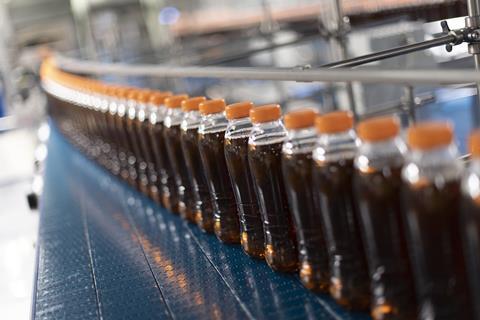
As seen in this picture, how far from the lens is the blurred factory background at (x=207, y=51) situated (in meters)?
3.82

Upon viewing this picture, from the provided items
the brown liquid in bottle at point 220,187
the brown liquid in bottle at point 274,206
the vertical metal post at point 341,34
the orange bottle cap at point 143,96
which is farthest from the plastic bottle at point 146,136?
the vertical metal post at point 341,34

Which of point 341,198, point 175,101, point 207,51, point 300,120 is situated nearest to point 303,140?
point 300,120

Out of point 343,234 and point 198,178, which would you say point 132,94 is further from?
point 343,234

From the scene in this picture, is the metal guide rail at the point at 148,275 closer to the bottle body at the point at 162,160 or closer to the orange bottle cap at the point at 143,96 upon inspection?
the bottle body at the point at 162,160

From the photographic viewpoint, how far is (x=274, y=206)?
147 centimetres

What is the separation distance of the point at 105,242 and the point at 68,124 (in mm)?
2706

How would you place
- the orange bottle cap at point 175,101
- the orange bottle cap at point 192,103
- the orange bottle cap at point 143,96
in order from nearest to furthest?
the orange bottle cap at point 192,103 < the orange bottle cap at point 175,101 < the orange bottle cap at point 143,96

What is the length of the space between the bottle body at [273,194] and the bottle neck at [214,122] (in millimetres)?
222

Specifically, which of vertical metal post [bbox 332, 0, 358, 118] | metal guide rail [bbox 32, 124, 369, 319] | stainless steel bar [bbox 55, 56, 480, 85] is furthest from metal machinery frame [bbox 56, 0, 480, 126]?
vertical metal post [bbox 332, 0, 358, 118]

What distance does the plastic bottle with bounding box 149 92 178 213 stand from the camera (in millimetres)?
2084

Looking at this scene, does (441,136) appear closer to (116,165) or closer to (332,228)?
(332,228)

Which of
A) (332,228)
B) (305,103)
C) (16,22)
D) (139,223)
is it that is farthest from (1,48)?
(332,228)

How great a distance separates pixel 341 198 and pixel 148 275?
2.27 feet

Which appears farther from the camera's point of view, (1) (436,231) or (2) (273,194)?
(2) (273,194)
